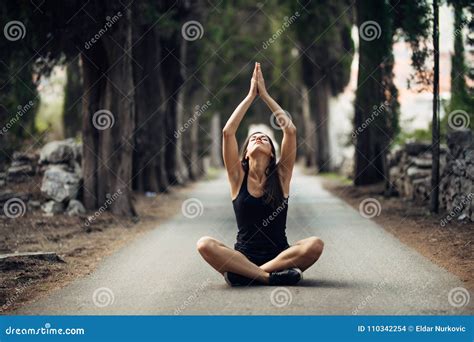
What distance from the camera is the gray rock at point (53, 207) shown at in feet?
56.1

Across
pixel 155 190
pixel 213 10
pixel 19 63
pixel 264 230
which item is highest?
pixel 213 10

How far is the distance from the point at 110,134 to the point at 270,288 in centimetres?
1009

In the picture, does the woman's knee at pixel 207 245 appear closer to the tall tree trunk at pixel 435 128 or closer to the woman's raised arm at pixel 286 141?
the woman's raised arm at pixel 286 141

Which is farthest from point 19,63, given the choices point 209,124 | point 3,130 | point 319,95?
point 209,124

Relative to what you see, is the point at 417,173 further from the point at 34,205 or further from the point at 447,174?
the point at 34,205

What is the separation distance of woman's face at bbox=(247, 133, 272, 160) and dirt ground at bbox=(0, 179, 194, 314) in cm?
283

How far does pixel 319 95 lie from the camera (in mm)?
42000

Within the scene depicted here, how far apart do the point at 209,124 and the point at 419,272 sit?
44984mm

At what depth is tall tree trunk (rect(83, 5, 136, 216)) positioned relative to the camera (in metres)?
17.6

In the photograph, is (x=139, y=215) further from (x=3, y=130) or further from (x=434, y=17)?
(x=434, y=17)

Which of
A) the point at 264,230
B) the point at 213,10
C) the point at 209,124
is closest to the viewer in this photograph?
the point at 264,230

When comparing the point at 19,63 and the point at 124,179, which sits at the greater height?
the point at 19,63

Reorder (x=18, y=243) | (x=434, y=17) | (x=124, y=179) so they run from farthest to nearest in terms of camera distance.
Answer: (x=124, y=179) → (x=434, y=17) → (x=18, y=243)

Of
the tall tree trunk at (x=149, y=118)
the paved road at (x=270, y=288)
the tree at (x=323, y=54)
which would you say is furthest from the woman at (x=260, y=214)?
the tree at (x=323, y=54)
